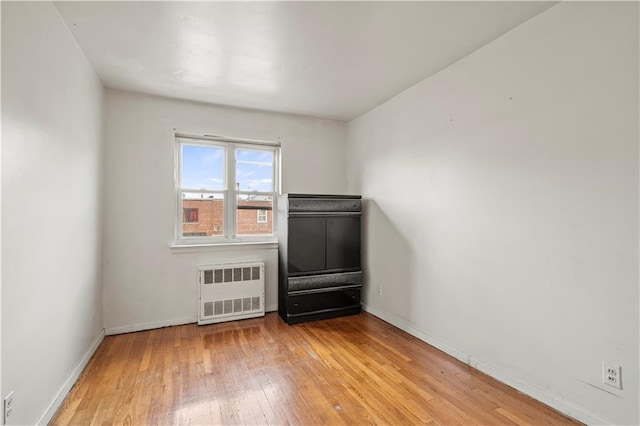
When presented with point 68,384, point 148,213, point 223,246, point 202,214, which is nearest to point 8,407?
point 68,384

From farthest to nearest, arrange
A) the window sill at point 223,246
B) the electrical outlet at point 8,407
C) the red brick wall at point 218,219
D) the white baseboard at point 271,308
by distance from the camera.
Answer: the white baseboard at point 271,308
the red brick wall at point 218,219
the window sill at point 223,246
the electrical outlet at point 8,407

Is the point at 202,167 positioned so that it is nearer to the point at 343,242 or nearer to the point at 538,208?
the point at 343,242

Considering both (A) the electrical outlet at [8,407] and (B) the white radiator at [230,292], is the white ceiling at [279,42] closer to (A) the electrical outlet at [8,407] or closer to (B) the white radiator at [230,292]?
(B) the white radiator at [230,292]

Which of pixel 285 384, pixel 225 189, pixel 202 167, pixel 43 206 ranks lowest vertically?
pixel 285 384

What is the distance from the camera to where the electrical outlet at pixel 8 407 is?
4.60ft

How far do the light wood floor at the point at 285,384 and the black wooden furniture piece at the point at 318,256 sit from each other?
0.50 metres

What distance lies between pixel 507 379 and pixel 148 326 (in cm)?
343

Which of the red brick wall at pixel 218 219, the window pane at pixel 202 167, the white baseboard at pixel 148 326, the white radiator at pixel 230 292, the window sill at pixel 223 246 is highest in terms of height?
the window pane at pixel 202 167

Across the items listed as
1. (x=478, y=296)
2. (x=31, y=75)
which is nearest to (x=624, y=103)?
(x=478, y=296)

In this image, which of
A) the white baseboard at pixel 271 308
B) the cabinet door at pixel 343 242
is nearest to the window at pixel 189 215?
the white baseboard at pixel 271 308

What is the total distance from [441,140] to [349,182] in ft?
5.64

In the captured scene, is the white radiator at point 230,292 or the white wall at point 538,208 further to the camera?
the white radiator at point 230,292

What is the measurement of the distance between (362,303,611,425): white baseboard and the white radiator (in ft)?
5.41

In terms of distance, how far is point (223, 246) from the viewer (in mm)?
3645
